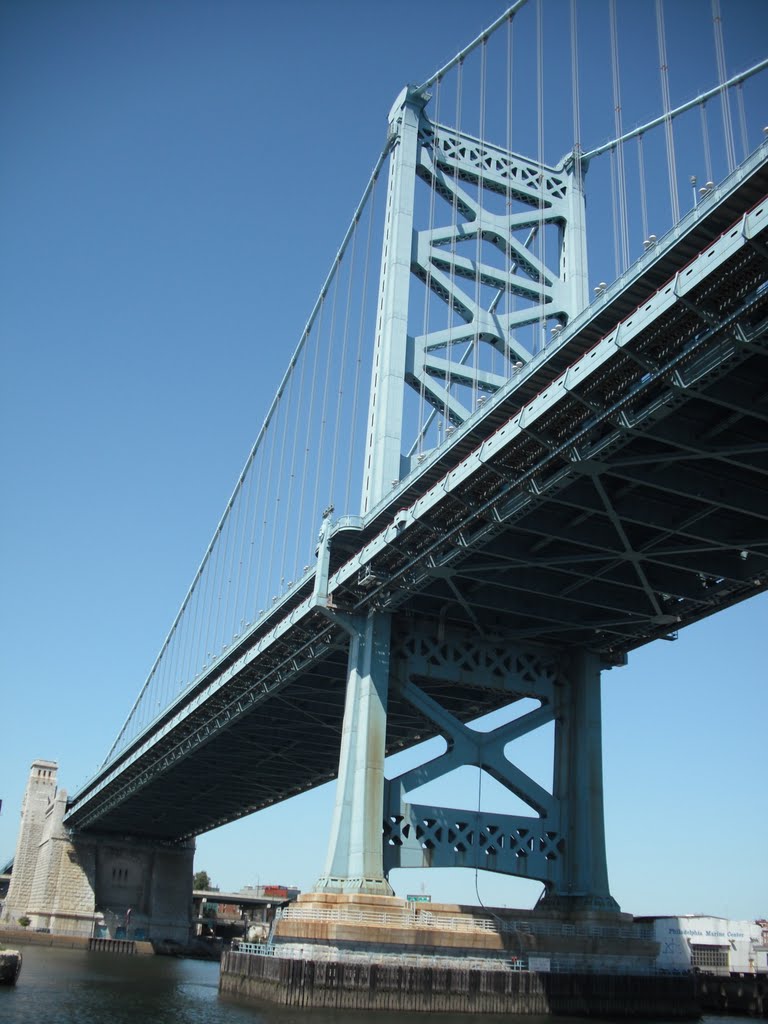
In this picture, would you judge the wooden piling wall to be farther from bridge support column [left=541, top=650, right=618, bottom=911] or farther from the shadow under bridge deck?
the shadow under bridge deck

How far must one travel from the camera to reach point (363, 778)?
102 feet

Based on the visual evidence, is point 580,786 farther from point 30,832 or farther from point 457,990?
point 30,832

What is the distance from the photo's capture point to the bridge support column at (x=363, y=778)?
98.1 ft

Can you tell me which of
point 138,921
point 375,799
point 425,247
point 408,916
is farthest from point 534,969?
point 138,921

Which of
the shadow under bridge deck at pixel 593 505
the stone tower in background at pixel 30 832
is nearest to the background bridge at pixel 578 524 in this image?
the shadow under bridge deck at pixel 593 505

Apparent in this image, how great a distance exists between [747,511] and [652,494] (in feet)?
8.26

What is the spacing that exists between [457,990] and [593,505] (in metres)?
13.4

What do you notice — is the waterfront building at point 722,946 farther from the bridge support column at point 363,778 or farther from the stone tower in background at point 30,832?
the stone tower in background at point 30,832

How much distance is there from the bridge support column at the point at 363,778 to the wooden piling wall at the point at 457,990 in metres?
2.47

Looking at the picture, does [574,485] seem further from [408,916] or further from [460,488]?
[408,916]

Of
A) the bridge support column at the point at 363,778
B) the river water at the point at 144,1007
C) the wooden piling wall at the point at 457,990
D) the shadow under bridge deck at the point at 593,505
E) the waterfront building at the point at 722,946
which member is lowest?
the river water at the point at 144,1007

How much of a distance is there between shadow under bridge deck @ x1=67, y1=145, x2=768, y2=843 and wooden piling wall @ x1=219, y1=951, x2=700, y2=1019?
30.0 feet

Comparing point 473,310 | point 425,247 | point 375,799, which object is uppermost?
point 425,247

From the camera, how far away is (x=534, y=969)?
29859mm
